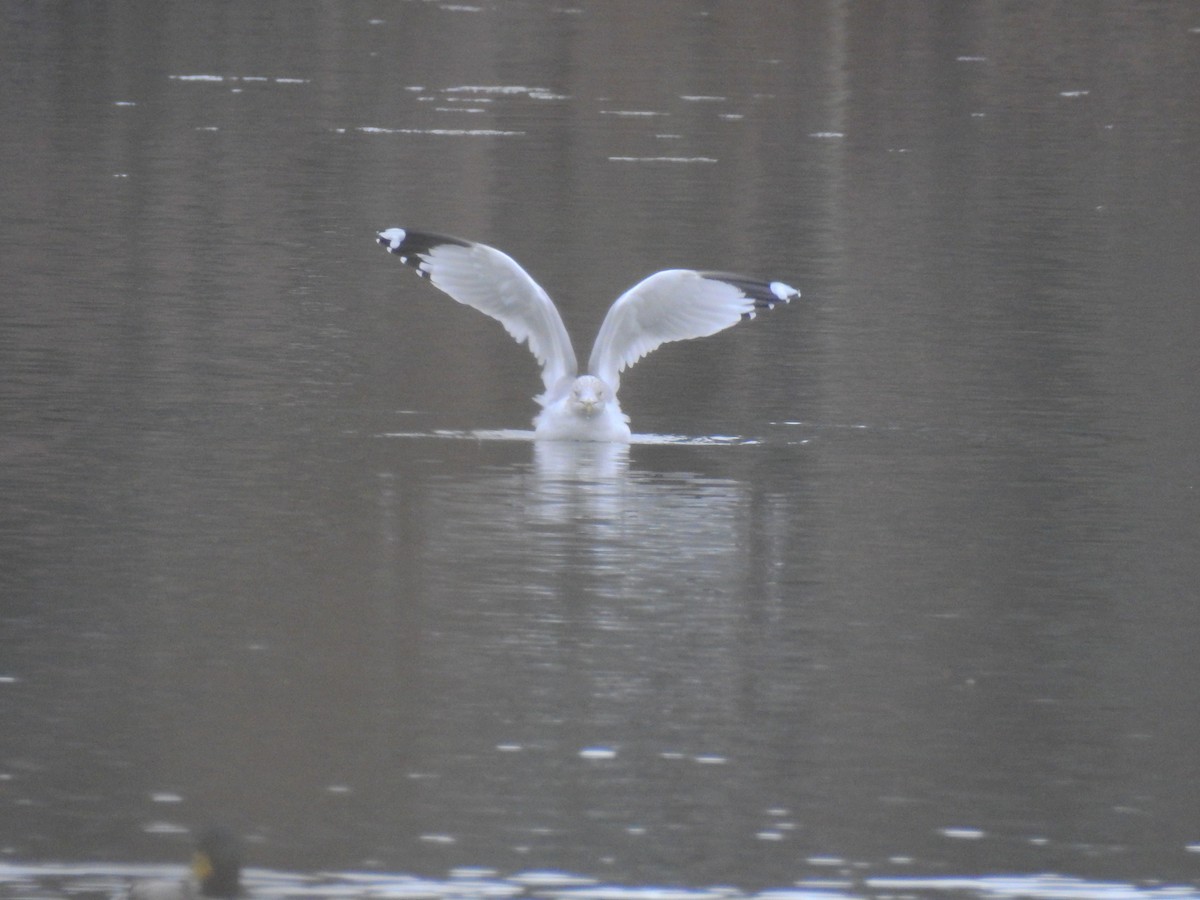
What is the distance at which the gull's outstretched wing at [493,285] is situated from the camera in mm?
14242

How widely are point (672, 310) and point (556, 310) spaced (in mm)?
592

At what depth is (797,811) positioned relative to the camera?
778 centimetres

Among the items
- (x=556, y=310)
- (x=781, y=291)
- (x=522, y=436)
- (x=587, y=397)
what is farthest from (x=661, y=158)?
(x=587, y=397)

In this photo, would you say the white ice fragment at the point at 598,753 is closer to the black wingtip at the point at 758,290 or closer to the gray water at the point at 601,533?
the gray water at the point at 601,533

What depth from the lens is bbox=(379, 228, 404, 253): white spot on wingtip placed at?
14773 mm

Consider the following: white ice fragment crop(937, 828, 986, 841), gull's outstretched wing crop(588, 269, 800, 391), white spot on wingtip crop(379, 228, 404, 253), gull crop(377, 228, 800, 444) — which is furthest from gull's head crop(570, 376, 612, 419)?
white ice fragment crop(937, 828, 986, 841)

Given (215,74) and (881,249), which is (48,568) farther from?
(215,74)

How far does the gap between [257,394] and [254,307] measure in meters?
2.84

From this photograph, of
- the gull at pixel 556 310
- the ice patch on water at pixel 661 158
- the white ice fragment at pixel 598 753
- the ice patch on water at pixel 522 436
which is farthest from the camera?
the ice patch on water at pixel 661 158

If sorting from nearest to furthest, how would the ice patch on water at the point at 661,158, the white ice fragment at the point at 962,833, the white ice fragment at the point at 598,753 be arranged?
the white ice fragment at the point at 962,833
the white ice fragment at the point at 598,753
the ice patch on water at the point at 661,158

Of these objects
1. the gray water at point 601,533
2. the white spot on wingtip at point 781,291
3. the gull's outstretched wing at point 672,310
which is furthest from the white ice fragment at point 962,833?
the white spot on wingtip at point 781,291

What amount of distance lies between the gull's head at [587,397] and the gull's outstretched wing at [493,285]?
65 centimetres

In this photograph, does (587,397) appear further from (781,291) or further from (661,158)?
(661,158)

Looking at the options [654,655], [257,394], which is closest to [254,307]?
[257,394]
